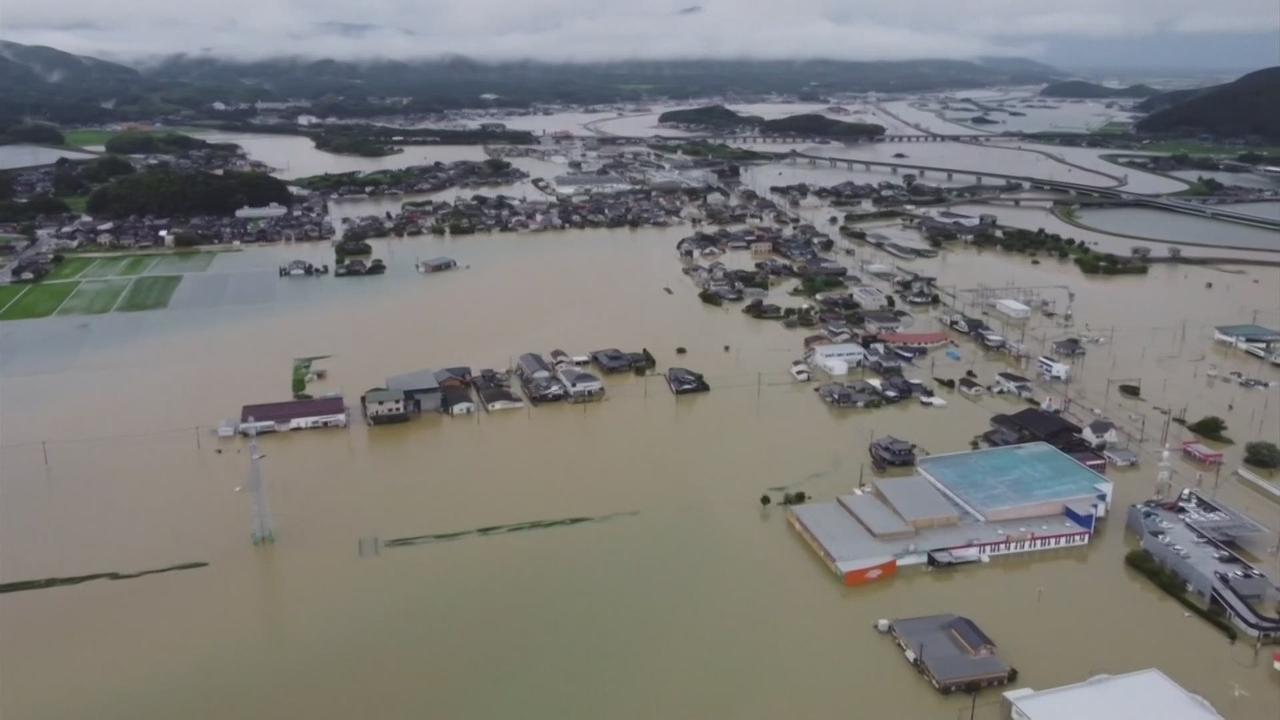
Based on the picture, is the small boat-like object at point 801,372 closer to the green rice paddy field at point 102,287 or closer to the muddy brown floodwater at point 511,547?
the muddy brown floodwater at point 511,547

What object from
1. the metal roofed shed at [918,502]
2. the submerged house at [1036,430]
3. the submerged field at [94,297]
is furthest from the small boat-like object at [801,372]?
the submerged field at [94,297]

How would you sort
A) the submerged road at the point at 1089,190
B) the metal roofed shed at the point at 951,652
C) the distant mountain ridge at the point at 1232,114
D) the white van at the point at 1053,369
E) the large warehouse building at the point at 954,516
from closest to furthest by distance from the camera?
the metal roofed shed at the point at 951,652, the large warehouse building at the point at 954,516, the white van at the point at 1053,369, the submerged road at the point at 1089,190, the distant mountain ridge at the point at 1232,114

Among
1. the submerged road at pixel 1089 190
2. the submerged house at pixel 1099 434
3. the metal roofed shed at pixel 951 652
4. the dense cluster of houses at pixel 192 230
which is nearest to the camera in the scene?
the metal roofed shed at pixel 951 652

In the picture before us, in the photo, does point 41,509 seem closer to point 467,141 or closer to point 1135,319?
point 1135,319

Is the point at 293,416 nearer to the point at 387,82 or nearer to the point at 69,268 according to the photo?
the point at 69,268

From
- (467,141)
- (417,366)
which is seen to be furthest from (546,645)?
(467,141)

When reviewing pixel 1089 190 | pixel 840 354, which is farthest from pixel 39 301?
pixel 1089 190
